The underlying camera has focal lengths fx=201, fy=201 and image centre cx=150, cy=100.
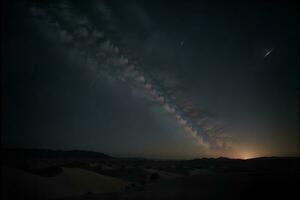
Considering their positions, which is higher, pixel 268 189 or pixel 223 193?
pixel 268 189

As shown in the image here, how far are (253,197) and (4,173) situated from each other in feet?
90.8

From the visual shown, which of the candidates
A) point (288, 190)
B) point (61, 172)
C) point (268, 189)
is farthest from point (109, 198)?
point (61, 172)

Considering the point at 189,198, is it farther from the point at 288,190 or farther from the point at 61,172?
the point at 61,172

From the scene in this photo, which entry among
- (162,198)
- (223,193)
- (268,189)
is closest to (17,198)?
(162,198)

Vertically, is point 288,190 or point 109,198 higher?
point 288,190

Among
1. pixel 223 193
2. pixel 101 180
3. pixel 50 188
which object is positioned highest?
pixel 223 193

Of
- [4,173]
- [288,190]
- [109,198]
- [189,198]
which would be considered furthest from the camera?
[4,173]

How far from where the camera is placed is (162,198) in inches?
729

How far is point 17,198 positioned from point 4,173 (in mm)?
6614

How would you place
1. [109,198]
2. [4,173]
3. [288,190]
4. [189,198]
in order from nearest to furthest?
[288,190] → [189,198] → [109,198] → [4,173]

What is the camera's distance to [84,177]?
38500 millimetres

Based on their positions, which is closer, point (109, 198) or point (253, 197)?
point (253, 197)

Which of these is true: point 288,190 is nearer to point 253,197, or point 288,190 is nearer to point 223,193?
point 253,197

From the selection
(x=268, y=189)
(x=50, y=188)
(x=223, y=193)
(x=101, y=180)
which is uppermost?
(x=268, y=189)
